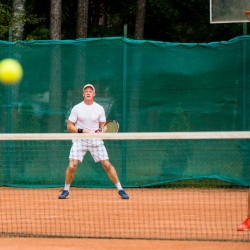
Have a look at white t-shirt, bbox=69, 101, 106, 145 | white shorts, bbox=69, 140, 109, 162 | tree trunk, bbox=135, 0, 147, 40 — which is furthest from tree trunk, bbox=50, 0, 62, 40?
white shorts, bbox=69, 140, 109, 162

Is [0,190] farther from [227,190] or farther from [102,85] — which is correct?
[227,190]

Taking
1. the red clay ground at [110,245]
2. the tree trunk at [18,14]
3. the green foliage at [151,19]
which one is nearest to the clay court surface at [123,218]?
the red clay ground at [110,245]

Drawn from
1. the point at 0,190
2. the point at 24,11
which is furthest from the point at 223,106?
the point at 24,11

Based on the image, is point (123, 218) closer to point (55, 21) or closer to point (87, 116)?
point (87, 116)

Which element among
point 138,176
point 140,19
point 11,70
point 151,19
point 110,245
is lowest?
point 110,245

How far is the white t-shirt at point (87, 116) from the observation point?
7.53 meters

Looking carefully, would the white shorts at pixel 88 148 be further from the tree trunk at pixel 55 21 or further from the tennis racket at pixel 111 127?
the tree trunk at pixel 55 21

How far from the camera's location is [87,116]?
24.7 ft

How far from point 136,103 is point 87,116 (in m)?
1.26

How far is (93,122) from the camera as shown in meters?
7.57

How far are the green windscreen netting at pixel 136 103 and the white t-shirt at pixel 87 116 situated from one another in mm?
978

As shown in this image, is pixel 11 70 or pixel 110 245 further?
pixel 11 70

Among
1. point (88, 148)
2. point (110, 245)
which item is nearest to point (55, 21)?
point (88, 148)

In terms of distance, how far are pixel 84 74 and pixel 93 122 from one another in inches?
52.5
